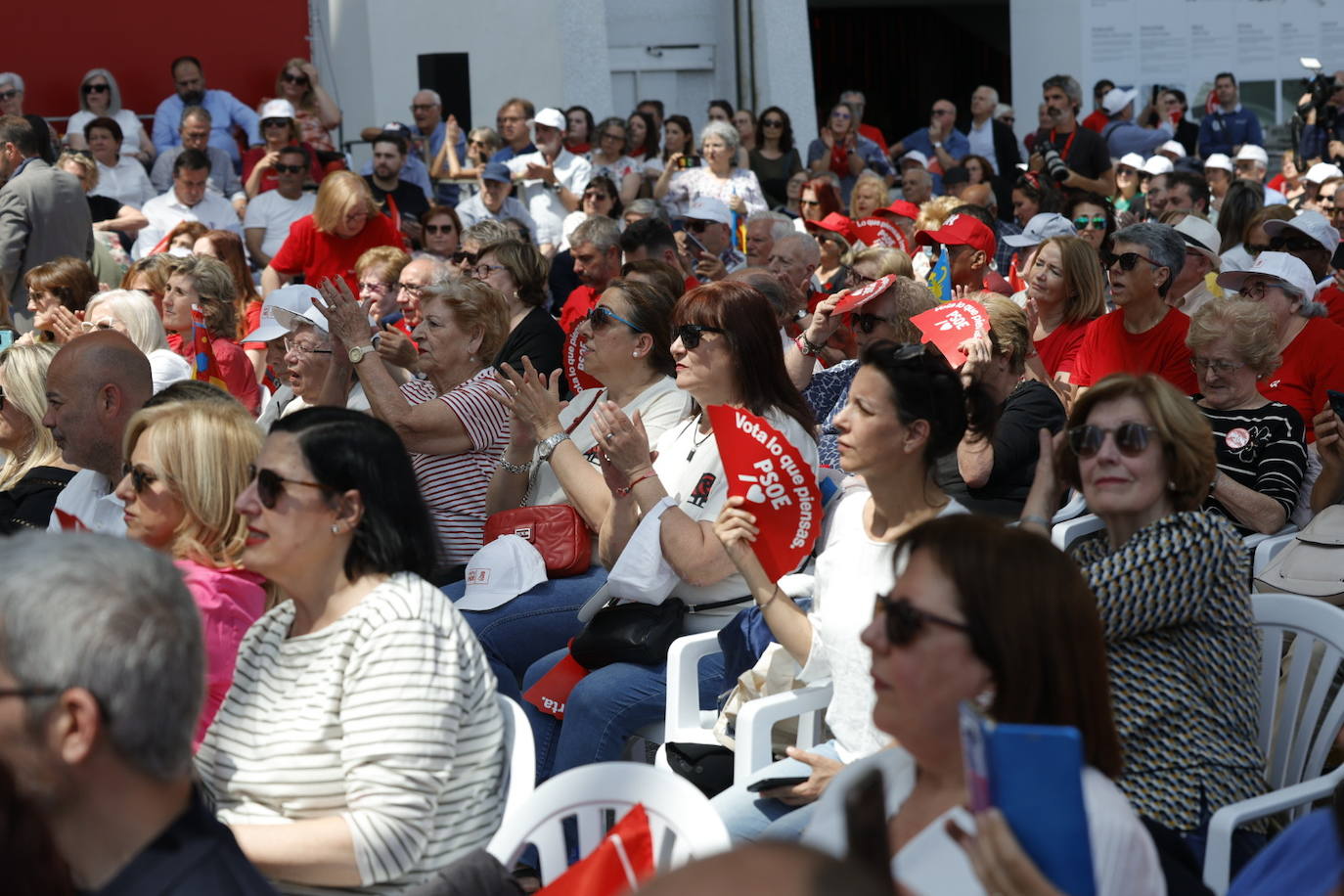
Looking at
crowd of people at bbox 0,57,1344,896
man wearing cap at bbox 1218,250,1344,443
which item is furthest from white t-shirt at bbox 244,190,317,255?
man wearing cap at bbox 1218,250,1344,443

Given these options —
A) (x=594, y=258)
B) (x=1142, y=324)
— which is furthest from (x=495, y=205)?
(x=1142, y=324)

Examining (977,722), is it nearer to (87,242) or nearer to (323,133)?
(87,242)

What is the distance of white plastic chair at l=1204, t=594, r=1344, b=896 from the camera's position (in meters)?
3.26

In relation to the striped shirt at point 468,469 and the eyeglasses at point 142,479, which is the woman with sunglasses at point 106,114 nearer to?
the striped shirt at point 468,469

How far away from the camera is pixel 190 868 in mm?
1992

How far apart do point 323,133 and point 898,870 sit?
11.3m

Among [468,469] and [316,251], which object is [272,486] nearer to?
[468,469]

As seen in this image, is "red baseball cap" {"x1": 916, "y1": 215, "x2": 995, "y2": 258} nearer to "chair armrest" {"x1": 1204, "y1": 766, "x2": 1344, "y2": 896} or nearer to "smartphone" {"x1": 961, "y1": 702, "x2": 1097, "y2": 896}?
"chair armrest" {"x1": 1204, "y1": 766, "x2": 1344, "y2": 896}

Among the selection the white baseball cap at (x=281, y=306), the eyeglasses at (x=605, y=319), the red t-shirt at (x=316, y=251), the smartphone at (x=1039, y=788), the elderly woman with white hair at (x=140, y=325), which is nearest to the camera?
the smartphone at (x=1039, y=788)


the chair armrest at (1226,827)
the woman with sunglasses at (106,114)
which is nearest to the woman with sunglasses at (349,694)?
the chair armrest at (1226,827)

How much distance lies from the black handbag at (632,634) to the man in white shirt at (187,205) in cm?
676

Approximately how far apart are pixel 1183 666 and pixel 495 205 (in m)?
8.29

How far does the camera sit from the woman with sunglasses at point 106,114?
11867mm

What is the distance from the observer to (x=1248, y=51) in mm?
19375
